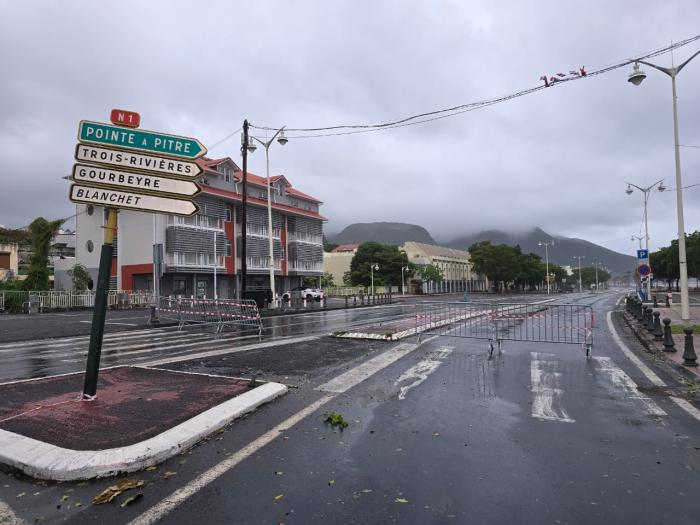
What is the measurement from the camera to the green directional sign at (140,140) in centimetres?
614

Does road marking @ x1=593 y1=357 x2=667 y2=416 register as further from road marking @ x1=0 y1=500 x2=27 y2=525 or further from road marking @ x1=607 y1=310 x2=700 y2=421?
road marking @ x1=0 y1=500 x2=27 y2=525

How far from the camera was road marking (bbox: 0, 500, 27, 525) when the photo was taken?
3225 millimetres

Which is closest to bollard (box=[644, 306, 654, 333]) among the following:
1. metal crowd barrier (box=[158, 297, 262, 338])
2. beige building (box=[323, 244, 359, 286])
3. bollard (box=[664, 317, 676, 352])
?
bollard (box=[664, 317, 676, 352])

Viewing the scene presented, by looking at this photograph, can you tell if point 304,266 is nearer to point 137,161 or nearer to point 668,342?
point 668,342

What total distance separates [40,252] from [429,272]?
6181 cm

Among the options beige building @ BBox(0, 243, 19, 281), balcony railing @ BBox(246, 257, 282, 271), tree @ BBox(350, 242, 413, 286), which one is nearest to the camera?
balcony railing @ BBox(246, 257, 282, 271)

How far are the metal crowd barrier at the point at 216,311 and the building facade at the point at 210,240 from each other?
1444cm

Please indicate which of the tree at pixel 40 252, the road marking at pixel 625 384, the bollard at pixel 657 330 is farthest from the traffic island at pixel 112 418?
the tree at pixel 40 252

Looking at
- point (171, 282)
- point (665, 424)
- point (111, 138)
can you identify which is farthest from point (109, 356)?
point (171, 282)

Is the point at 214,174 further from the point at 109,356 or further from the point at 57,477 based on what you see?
the point at 57,477

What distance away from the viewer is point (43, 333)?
16.4 metres

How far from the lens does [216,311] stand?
56.9ft

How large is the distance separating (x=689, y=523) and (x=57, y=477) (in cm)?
→ 491

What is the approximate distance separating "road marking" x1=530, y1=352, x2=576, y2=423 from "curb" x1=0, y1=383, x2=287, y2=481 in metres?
4.06
